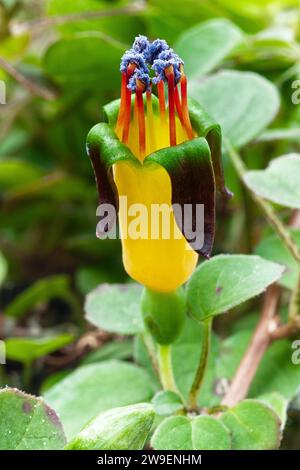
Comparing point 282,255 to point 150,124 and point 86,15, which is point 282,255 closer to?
point 150,124

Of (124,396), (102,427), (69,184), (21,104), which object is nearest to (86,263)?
(69,184)

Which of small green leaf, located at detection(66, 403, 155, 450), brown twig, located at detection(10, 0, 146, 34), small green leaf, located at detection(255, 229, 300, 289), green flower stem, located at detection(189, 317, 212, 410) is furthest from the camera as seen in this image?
brown twig, located at detection(10, 0, 146, 34)

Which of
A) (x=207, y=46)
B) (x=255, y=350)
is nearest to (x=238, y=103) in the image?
(x=207, y=46)

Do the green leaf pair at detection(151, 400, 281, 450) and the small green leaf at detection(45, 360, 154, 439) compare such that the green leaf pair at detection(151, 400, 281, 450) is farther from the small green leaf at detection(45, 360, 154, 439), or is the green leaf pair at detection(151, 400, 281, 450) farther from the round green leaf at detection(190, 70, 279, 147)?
the round green leaf at detection(190, 70, 279, 147)

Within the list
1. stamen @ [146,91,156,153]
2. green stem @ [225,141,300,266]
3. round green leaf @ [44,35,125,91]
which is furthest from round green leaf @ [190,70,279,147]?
stamen @ [146,91,156,153]

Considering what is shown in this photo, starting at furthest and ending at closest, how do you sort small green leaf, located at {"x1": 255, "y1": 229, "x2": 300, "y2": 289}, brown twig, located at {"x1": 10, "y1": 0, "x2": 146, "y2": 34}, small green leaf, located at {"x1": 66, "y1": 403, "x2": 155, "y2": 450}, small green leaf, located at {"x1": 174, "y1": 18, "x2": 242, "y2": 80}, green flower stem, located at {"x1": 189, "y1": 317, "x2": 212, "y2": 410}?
brown twig, located at {"x1": 10, "y1": 0, "x2": 146, "y2": 34}
small green leaf, located at {"x1": 174, "y1": 18, "x2": 242, "y2": 80}
small green leaf, located at {"x1": 255, "y1": 229, "x2": 300, "y2": 289}
green flower stem, located at {"x1": 189, "y1": 317, "x2": 212, "y2": 410}
small green leaf, located at {"x1": 66, "y1": 403, "x2": 155, "y2": 450}

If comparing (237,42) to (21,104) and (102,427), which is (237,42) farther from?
(102,427)
